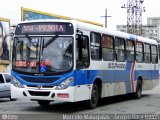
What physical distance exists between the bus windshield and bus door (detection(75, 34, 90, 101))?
336 millimetres

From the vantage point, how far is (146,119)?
12.9 m

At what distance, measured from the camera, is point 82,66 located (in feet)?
48.0

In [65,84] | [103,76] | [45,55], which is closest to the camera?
[65,84]

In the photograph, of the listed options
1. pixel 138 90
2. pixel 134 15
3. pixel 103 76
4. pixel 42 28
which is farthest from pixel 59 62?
pixel 134 15

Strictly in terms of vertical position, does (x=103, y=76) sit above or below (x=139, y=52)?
below

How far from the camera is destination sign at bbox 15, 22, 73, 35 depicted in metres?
14.4

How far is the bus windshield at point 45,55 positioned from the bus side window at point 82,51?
1.10ft

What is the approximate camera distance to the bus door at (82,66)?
Result: 14.3m

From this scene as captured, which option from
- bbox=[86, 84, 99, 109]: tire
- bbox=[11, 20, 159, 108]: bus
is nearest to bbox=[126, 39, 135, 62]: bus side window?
bbox=[11, 20, 159, 108]: bus

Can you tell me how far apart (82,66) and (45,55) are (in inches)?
51.9

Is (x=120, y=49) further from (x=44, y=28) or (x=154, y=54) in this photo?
(x=154, y=54)

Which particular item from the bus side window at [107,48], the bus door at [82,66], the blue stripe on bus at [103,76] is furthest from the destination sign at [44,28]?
the bus side window at [107,48]

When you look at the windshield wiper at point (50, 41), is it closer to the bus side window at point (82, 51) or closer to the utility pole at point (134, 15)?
the bus side window at point (82, 51)

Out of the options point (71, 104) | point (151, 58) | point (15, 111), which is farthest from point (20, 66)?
point (151, 58)
